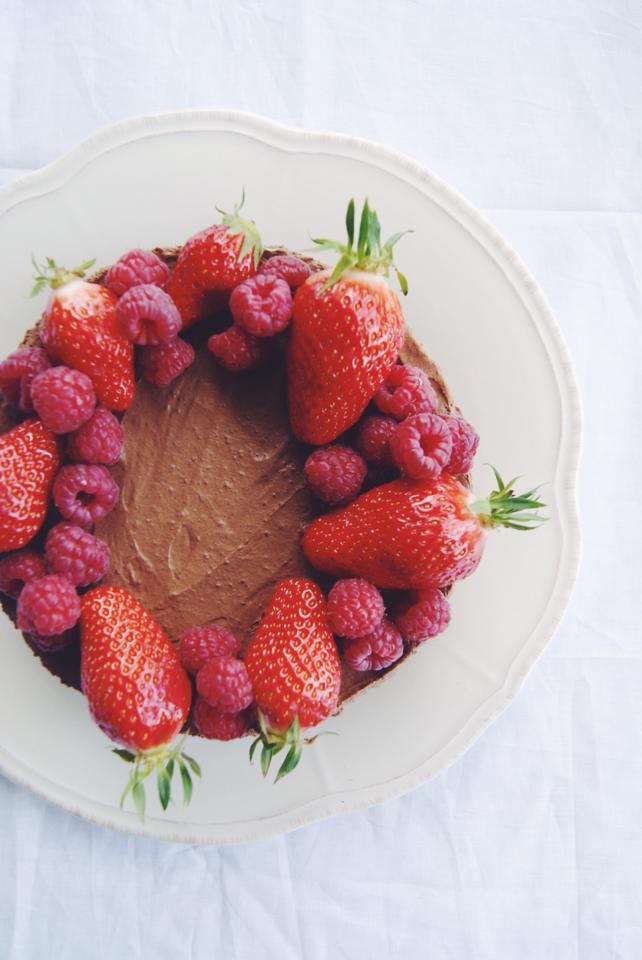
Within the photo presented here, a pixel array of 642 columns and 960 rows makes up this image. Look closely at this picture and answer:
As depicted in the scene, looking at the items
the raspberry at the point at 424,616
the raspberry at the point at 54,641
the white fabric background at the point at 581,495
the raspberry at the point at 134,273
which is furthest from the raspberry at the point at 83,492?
the white fabric background at the point at 581,495

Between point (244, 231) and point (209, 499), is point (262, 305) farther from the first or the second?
point (209, 499)

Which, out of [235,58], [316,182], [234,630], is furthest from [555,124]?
[234,630]

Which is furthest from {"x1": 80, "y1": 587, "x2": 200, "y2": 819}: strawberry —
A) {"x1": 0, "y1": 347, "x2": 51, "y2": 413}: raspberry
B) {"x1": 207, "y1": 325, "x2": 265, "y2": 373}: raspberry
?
{"x1": 207, "y1": 325, "x2": 265, "y2": 373}: raspberry

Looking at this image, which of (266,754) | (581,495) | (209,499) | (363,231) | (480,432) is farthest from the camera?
(581,495)

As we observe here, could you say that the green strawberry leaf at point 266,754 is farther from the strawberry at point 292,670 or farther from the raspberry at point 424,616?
the raspberry at point 424,616

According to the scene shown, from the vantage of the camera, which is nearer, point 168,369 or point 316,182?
point 168,369

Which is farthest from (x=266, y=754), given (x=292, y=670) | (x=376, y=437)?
(x=376, y=437)

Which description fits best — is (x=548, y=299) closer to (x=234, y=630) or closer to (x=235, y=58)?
(x=235, y=58)
